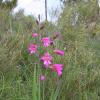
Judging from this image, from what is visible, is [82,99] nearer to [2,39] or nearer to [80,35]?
[2,39]

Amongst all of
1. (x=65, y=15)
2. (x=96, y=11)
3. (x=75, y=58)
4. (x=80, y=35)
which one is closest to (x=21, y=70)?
(x=75, y=58)

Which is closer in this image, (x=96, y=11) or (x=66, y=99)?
(x=66, y=99)

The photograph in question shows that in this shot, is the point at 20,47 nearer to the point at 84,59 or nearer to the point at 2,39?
the point at 2,39

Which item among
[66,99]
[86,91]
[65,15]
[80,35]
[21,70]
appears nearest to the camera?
[66,99]

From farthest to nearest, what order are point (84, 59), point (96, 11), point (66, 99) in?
point (96, 11) → point (84, 59) → point (66, 99)

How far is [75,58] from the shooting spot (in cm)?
376

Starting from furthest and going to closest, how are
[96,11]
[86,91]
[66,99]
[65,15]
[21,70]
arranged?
[96,11] → [65,15] → [21,70] → [86,91] → [66,99]

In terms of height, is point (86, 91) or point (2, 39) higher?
point (2, 39)

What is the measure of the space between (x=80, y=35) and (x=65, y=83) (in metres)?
3.07

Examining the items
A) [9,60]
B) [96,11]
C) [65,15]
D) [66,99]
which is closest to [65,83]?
[66,99]

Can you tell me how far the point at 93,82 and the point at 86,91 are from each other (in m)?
0.21

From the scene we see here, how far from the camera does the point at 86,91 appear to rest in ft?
11.3

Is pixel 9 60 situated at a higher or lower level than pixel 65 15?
lower

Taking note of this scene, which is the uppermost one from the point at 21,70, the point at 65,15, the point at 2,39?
the point at 65,15
